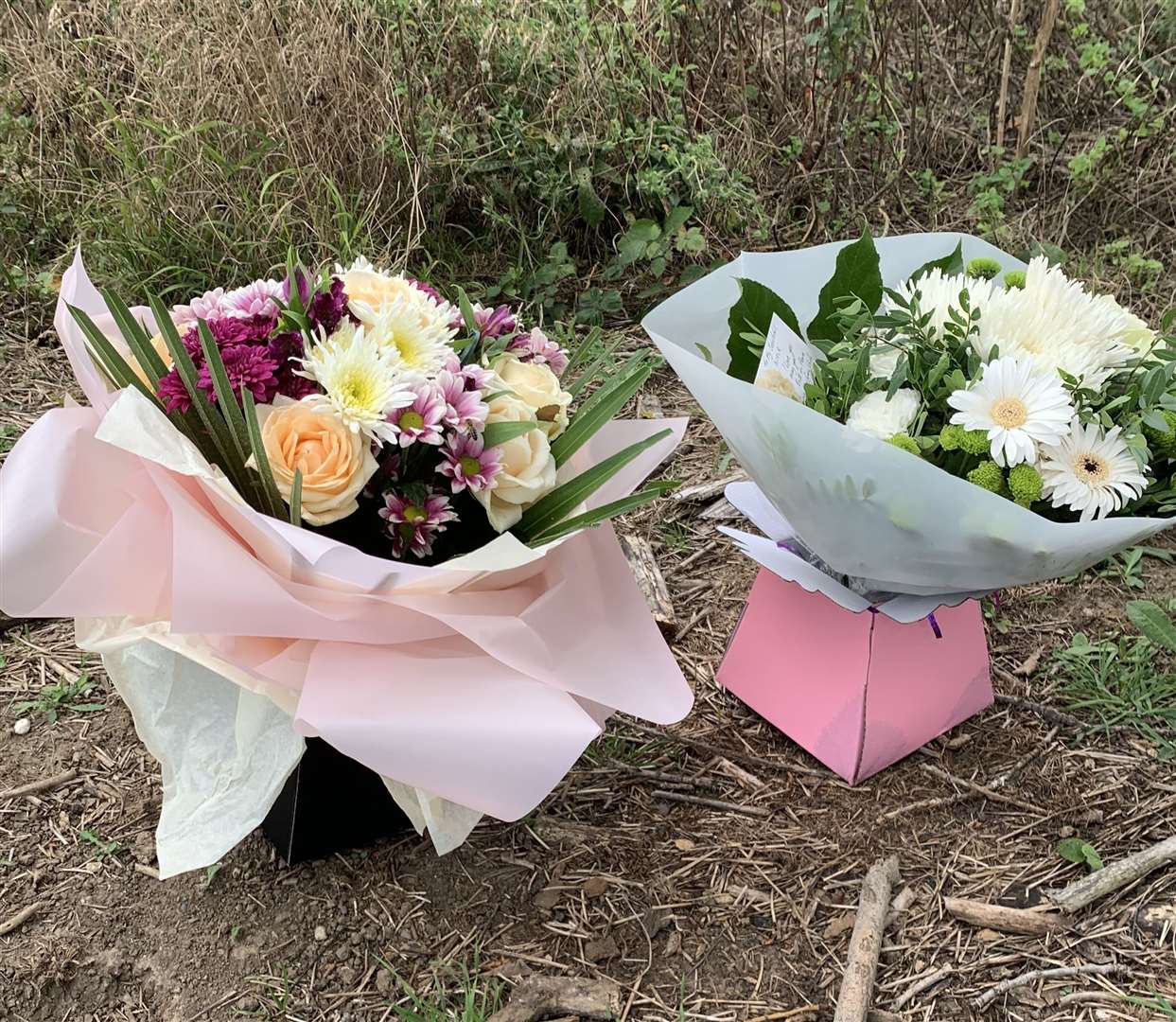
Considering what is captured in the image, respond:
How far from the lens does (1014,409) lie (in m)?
1.17

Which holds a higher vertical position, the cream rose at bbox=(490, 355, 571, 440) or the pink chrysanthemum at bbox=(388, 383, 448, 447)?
the pink chrysanthemum at bbox=(388, 383, 448, 447)

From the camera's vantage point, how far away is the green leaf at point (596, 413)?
114 centimetres

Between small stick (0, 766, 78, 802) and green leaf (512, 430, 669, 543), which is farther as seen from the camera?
small stick (0, 766, 78, 802)

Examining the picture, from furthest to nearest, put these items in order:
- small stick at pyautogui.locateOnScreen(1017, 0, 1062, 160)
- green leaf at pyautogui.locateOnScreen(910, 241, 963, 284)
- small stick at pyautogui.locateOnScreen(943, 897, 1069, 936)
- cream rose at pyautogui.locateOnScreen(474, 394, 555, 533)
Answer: small stick at pyautogui.locateOnScreen(1017, 0, 1062, 160), green leaf at pyautogui.locateOnScreen(910, 241, 963, 284), small stick at pyautogui.locateOnScreen(943, 897, 1069, 936), cream rose at pyautogui.locateOnScreen(474, 394, 555, 533)

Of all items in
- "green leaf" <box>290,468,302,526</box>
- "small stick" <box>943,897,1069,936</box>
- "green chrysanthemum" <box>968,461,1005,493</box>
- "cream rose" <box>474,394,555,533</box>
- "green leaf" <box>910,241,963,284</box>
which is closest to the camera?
"green leaf" <box>290,468,302,526</box>

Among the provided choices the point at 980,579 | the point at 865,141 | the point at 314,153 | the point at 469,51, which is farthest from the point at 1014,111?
the point at 980,579

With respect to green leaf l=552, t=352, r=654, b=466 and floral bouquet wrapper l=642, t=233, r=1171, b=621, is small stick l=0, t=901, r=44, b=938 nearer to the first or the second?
green leaf l=552, t=352, r=654, b=466

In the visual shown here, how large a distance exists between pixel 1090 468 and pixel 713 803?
654 mm

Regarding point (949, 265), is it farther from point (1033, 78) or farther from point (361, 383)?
point (1033, 78)

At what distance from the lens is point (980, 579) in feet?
4.18

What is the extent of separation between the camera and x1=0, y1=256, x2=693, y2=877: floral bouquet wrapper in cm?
99

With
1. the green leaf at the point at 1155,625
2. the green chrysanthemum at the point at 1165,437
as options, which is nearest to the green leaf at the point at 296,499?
the green chrysanthemum at the point at 1165,437

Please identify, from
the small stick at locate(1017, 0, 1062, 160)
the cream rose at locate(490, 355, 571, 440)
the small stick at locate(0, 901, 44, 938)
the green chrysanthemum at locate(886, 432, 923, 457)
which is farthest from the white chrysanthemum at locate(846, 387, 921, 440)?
the small stick at locate(1017, 0, 1062, 160)

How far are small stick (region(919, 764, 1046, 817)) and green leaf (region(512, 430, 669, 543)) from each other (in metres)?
0.69
